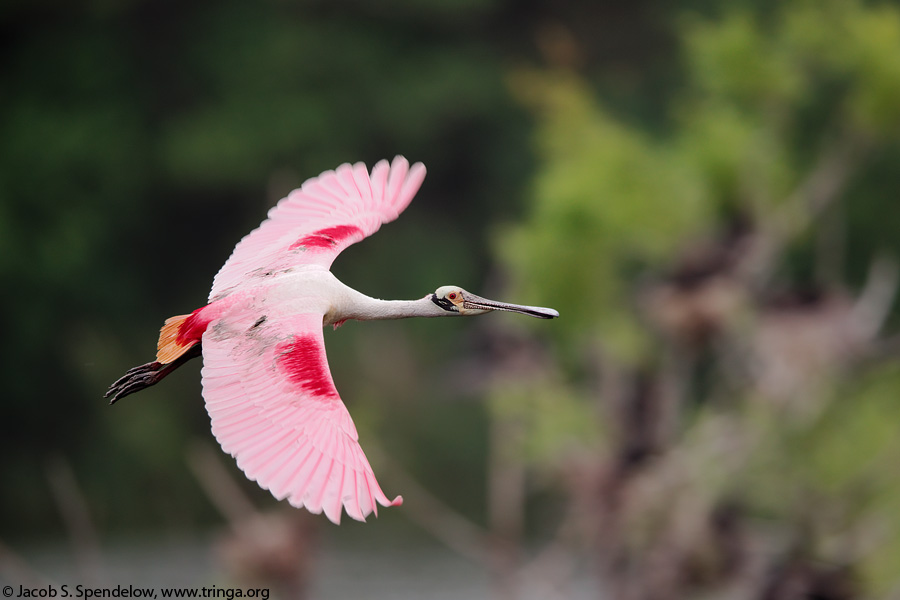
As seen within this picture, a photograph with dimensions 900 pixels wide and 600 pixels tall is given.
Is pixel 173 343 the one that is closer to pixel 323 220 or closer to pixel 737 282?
pixel 323 220

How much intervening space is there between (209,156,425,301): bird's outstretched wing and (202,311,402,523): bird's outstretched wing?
0.20 m

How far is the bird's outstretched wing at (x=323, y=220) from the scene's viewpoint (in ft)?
10.7

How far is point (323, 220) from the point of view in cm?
347

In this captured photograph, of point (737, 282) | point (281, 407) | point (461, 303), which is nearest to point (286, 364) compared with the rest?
point (281, 407)

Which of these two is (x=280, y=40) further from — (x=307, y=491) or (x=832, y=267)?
(x=307, y=491)

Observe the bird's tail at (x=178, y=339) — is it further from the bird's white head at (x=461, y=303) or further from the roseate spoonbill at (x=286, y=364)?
the bird's white head at (x=461, y=303)

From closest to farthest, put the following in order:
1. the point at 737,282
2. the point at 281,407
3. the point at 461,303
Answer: the point at 281,407
the point at 461,303
the point at 737,282

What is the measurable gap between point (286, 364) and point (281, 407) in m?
0.09

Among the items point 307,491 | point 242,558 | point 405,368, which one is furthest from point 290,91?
point 307,491

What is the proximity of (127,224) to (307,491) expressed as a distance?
985 centimetres

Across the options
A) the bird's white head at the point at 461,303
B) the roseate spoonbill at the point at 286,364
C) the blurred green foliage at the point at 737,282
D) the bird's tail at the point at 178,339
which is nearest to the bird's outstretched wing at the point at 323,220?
the roseate spoonbill at the point at 286,364

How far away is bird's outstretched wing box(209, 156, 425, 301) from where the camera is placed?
10.7 ft

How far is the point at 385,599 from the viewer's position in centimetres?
923

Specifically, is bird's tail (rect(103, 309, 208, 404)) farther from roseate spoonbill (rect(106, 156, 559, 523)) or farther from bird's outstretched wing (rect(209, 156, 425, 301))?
bird's outstretched wing (rect(209, 156, 425, 301))
